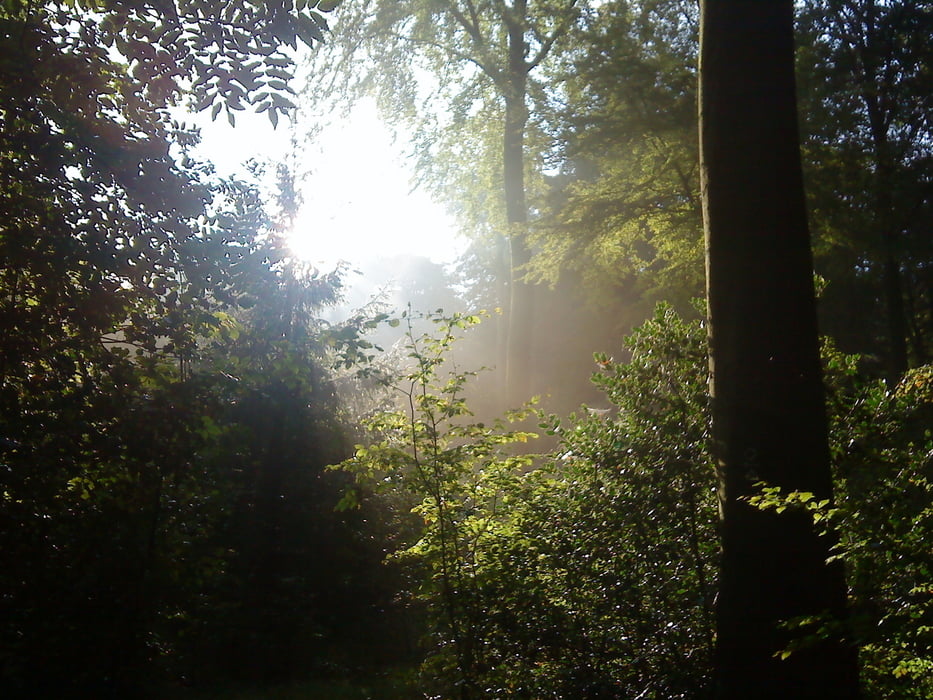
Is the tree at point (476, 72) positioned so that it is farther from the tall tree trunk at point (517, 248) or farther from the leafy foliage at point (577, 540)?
the leafy foliage at point (577, 540)

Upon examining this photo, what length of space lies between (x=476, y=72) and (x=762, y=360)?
18.9m

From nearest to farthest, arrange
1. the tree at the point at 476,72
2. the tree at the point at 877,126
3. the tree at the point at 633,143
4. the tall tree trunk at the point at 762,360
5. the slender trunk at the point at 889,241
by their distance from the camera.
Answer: the tall tree trunk at the point at 762,360, the tree at the point at 633,143, the tree at the point at 877,126, the slender trunk at the point at 889,241, the tree at the point at 476,72

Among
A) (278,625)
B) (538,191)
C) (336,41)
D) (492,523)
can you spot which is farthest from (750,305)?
(538,191)

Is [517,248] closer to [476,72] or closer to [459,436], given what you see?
[476,72]

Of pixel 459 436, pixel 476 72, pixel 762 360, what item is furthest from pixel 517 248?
pixel 762 360

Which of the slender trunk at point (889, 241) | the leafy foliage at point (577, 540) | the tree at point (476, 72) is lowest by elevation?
the leafy foliage at point (577, 540)

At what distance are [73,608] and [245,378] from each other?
1636 mm

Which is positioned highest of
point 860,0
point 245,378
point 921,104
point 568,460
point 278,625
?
point 860,0

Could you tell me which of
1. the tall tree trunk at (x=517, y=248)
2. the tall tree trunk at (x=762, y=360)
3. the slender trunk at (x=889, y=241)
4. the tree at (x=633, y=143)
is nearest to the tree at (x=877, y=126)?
the slender trunk at (x=889, y=241)

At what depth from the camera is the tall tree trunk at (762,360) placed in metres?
3.94

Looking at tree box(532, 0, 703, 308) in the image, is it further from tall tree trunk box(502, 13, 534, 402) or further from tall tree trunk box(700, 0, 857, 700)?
tall tree trunk box(700, 0, 857, 700)

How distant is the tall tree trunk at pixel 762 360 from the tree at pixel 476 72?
14044 millimetres

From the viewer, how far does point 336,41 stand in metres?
19.6

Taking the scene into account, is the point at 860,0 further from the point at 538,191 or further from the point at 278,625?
the point at 278,625
